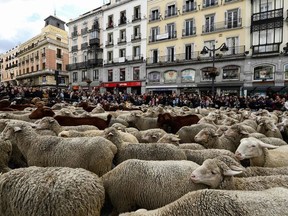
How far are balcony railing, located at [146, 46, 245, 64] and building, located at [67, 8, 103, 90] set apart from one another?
34.0ft

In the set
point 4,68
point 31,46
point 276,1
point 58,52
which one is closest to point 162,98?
point 276,1

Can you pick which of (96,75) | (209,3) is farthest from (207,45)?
(96,75)

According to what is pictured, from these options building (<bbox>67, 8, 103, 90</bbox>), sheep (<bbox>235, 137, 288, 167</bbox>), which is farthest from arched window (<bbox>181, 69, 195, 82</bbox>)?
sheep (<bbox>235, 137, 288, 167</bbox>)

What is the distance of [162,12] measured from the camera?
30.9m

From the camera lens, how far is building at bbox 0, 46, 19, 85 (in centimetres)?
6719

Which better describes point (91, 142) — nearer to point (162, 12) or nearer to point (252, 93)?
point (252, 93)

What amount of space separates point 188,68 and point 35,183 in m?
26.7

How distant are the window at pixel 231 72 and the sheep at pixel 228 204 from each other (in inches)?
953

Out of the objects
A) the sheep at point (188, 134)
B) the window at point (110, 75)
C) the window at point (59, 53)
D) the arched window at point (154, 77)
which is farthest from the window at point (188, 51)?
the window at point (59, 53)

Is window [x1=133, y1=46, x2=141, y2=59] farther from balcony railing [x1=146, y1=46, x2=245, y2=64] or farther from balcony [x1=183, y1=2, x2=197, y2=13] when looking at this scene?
balcony [x1=183, y1=2, x2=197, y2=13]

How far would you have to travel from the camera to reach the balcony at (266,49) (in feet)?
74.1

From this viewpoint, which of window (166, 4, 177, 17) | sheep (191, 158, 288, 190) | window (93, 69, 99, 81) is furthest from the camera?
window (93, 69, 99, 81)

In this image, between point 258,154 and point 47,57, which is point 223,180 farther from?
point 47,57

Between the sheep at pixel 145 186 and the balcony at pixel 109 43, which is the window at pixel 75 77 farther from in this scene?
the sheep at pixel 145 186
